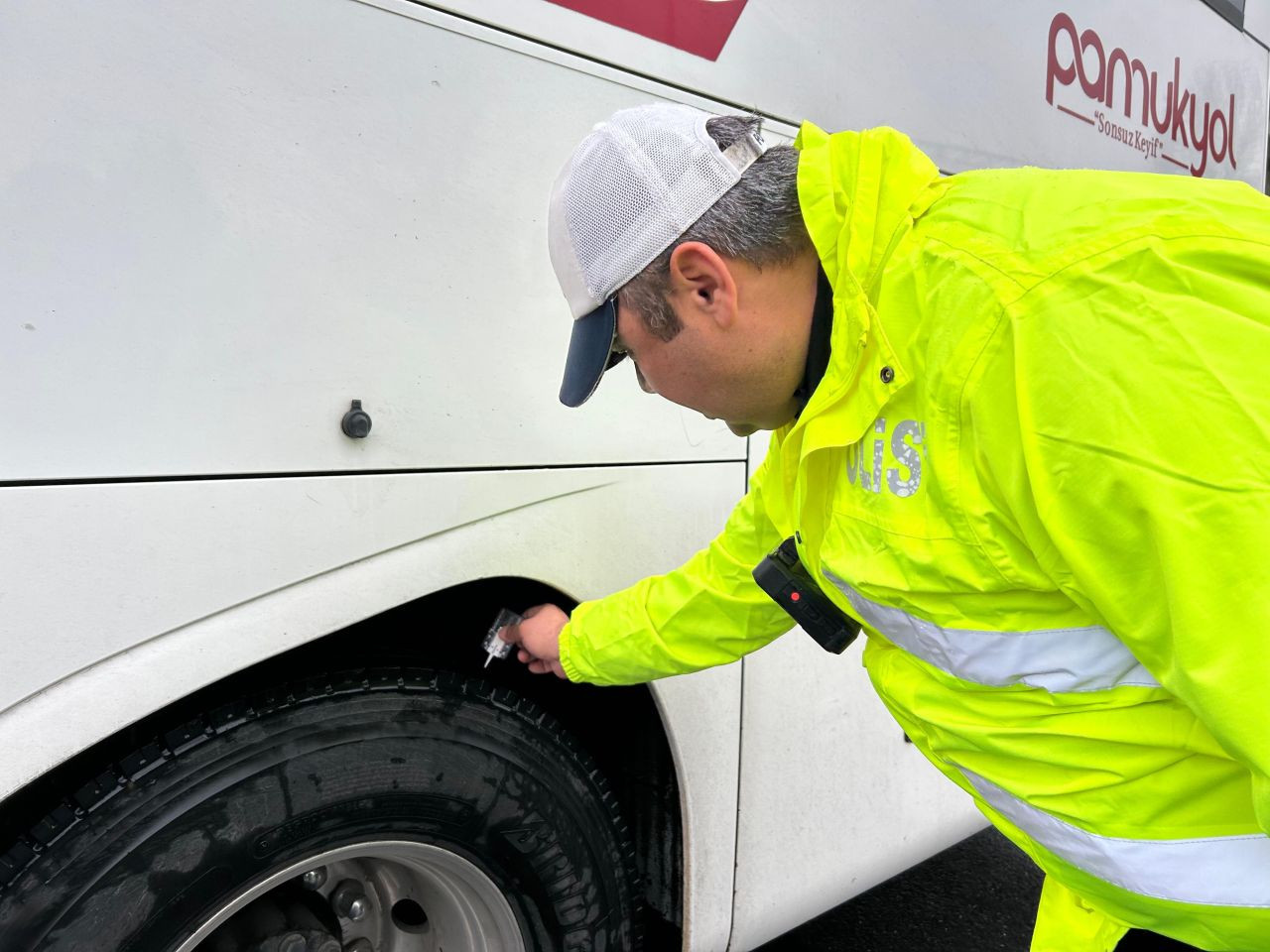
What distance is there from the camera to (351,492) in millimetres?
1311

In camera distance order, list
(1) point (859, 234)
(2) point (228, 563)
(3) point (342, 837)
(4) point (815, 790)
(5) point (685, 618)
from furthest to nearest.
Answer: (4) point (815, 790) → (5) point (685, 618) → (3) point (342, 837) → (2) point (228, 563) → (1) point (859, 234)

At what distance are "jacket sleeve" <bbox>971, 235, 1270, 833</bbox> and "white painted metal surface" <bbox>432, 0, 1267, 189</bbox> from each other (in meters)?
0.97

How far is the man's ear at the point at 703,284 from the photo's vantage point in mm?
1090

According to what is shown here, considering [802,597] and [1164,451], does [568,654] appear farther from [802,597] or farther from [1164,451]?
[1164,451]

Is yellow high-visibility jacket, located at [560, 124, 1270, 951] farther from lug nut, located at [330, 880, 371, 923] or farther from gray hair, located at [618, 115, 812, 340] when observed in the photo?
lug nut, located at [330, 880, 371, 923]

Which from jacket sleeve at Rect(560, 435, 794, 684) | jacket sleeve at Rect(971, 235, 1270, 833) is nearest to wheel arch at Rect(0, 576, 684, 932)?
jacket sleeve at Rect(560, 435, 794, 684)

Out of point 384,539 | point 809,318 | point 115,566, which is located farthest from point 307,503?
point 809,318

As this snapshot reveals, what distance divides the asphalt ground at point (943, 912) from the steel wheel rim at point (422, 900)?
1310 mm

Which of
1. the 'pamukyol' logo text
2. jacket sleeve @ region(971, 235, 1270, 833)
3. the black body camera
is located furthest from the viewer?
the 'pamukyol' logo text

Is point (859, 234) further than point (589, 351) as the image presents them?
No

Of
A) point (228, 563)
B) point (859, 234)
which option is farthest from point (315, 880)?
point (859, 234)

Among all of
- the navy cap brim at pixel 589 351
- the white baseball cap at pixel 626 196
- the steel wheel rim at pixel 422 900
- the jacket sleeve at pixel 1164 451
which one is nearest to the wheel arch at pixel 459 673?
the steel wheel rim at pixel 422 900

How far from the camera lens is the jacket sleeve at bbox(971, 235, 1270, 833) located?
76 centimetres

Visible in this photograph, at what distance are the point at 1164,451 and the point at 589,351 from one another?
2.31 feet
